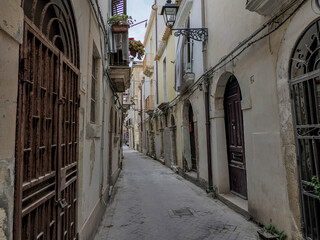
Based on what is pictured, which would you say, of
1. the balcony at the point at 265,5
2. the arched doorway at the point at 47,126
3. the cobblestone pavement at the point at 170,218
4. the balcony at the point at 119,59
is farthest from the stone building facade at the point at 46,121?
the balcony at the point at 265,5

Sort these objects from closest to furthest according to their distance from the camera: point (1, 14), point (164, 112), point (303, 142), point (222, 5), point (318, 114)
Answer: point (1, 14) → point (318, 114) → point (303, 142) → point (222, 5) → point (164, 112)

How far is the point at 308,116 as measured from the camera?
3174 millimetres

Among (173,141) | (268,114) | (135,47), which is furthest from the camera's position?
(173,141)

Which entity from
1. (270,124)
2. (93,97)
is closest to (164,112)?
(93,97)

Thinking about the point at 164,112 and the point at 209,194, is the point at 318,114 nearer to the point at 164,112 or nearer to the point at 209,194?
the point at 209,194

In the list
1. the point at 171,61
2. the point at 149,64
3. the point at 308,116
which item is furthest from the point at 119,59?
the point at 149,64

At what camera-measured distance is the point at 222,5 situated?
5723 millimetres

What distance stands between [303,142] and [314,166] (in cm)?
35

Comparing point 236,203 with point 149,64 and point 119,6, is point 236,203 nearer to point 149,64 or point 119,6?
point 119,6

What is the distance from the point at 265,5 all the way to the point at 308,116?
1.85m

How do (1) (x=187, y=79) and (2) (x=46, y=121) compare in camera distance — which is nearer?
(2) (x=46, y=121)

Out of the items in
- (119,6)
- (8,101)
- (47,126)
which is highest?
(119,6)

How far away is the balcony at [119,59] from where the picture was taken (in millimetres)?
6452

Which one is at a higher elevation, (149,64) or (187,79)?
(149,64)
